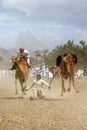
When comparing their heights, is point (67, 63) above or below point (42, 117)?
above

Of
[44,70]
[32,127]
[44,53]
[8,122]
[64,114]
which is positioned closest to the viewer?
[32,127]

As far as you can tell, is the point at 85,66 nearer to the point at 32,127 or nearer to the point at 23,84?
the point at 23,84

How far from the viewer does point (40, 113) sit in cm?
1744

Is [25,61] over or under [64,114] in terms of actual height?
over

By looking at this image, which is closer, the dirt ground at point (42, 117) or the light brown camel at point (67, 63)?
the dirt ground at point (42, 117)

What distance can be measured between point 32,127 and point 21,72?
41.8 feet

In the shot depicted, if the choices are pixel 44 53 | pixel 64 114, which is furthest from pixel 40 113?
pixel 44 53

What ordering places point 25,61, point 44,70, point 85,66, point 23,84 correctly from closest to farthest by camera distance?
point 25,61
point 23,84
point 44,70
point 85,66

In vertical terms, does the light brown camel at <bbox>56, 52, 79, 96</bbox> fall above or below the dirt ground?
above

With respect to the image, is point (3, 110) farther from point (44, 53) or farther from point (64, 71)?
point (44, 53)

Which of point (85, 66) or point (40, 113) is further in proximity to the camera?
point (85, 66)

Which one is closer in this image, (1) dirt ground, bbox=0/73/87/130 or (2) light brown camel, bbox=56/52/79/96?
(1) dirt ground, bbox=0/73/87/130

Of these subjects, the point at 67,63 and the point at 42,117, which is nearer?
the point at 42,117

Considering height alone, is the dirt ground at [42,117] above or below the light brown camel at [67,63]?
below
